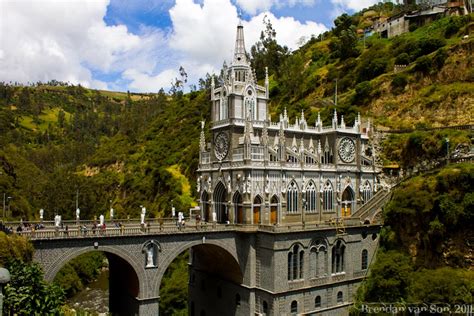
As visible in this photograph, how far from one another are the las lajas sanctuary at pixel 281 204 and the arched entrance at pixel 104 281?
9288 millimetres

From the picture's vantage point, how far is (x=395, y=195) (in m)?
43.5

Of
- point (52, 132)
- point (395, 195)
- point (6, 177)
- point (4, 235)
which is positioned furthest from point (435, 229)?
point (52, 132)

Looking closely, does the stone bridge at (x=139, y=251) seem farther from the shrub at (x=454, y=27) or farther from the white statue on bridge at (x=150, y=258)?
the shrub at (x=454, y=27)

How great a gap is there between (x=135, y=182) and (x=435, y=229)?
70907 mm

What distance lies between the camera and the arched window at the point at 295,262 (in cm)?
4009

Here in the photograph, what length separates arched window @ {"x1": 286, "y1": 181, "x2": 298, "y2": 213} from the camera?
44062 millimetres

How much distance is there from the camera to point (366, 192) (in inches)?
2003

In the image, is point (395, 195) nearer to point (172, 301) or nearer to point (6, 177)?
point (172, 301)

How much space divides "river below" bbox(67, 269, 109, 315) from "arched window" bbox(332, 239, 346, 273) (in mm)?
29870

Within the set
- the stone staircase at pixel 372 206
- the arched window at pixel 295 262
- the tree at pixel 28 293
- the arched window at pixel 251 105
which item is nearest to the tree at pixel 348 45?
the stone staircase at pixel 372 206

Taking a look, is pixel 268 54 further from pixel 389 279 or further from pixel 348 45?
pixel 389 279

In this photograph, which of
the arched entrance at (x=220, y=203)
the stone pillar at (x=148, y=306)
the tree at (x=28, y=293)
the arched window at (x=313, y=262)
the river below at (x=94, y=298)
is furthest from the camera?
the river below at (x=94, y=298)

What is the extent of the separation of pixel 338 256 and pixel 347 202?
7592mm

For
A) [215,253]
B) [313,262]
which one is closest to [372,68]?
[313,262]
